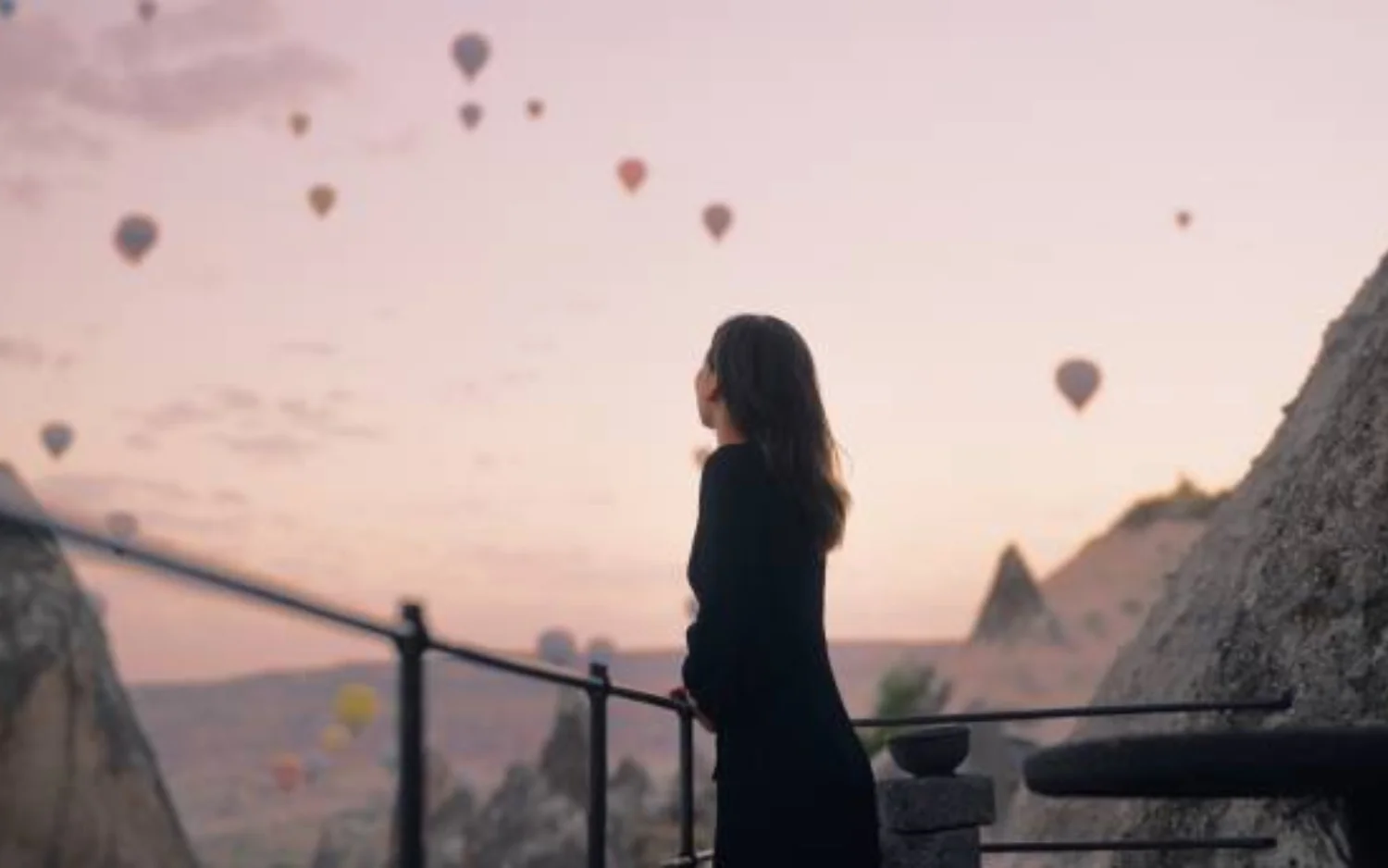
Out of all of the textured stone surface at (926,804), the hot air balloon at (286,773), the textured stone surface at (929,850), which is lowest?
the textured stone surface at (929,850)

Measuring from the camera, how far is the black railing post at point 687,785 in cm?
→ 681

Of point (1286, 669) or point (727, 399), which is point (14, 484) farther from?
point (727, 399)

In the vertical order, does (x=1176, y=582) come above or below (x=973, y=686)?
below

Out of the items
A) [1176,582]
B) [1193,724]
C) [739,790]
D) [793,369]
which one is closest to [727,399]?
[793,369]

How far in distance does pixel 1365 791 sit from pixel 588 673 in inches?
103

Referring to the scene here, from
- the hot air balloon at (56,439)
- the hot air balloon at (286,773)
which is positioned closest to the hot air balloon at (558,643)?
the hot air balloon at (286,773)

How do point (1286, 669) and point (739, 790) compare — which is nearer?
point (739, 790)

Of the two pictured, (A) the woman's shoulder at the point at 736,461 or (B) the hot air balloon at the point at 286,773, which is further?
(B) the hot air balloon at the point at 286,773

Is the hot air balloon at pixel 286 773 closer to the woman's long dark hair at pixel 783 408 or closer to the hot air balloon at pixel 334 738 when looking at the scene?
the hot air balloon at pixel 334 738

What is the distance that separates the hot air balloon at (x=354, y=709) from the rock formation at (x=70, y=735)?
25.1 feet

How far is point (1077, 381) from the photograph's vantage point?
59656 millimetres

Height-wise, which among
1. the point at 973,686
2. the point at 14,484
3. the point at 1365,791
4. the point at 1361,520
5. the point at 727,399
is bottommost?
the point at 1365,791

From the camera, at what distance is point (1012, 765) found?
68.6 metres

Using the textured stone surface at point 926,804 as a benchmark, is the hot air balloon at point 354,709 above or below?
above
